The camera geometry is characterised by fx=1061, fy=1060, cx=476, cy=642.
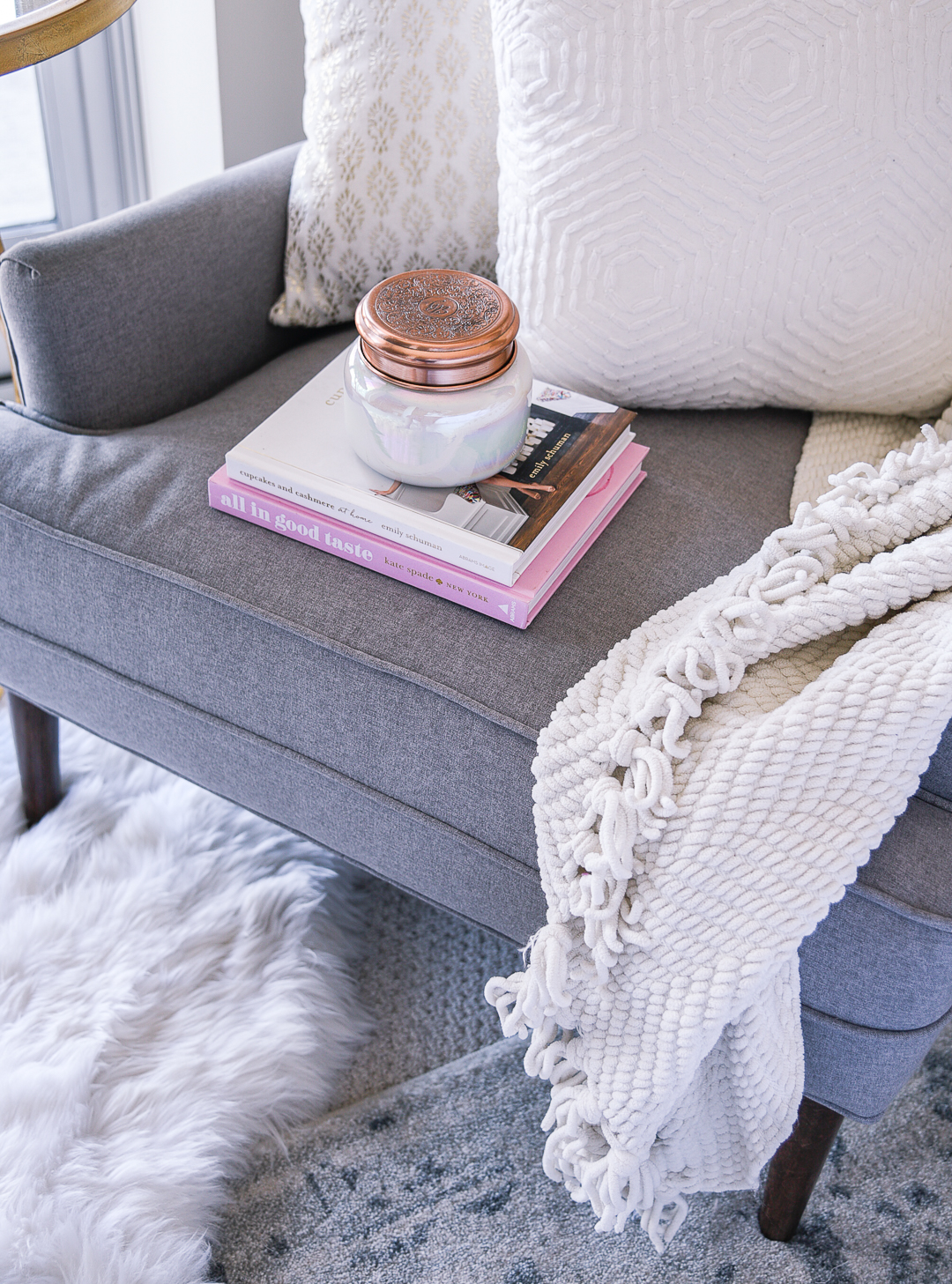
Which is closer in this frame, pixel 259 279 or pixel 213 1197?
pixel 213 1197

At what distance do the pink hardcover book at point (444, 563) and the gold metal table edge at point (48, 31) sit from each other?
38cm

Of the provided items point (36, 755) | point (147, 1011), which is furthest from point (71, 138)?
point (147, 1011)

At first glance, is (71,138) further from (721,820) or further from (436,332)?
(721,820)

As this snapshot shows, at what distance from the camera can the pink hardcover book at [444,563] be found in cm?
81

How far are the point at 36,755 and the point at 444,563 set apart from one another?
57cm

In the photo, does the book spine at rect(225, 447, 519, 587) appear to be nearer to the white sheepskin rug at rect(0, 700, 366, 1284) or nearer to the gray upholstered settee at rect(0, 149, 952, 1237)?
the gray upholstered settee at rect(0, 149, 952, 1237)

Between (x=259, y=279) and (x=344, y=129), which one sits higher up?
(x=344, y=129)

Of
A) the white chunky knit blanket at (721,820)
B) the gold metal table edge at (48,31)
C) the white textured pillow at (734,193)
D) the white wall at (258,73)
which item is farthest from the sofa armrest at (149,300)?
the white chunky knit blanket at (721,820)

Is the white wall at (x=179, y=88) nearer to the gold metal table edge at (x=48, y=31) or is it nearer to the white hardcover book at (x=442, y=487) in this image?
the gold metal table edge at (x=48, y=31)

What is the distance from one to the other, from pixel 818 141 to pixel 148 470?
631 mm

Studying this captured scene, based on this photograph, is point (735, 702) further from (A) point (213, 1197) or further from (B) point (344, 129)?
(B) point (344, 129)

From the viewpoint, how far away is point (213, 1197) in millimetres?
878

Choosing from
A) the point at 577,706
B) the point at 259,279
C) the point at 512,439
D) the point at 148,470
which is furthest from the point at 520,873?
the point at 259,279

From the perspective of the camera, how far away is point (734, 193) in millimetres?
893
